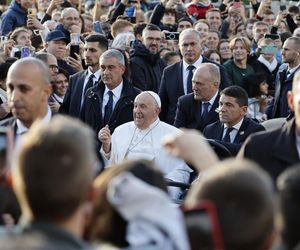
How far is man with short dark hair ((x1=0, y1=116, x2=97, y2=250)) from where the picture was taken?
2.93 m

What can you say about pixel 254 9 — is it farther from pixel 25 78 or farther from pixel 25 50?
pixel 25 78

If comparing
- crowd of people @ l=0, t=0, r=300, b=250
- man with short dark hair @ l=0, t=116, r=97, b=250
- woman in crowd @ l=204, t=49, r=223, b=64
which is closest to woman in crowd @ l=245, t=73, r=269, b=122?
crowd of people @ l=0, t=0, r=300, b=250

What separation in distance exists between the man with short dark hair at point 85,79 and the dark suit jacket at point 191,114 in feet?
3.35

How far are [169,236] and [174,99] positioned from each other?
8593mm

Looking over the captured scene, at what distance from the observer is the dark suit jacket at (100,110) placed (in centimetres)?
1070

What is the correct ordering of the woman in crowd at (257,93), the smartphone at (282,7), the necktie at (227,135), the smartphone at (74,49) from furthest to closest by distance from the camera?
the smartphone at (282,7) < the smartphone at (74,49) < the woman in crowd at (257,93) < the necktie at (227,135)

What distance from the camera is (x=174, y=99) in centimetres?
1202

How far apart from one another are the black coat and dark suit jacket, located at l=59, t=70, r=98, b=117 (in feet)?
4.01

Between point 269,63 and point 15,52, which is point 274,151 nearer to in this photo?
point 15,52

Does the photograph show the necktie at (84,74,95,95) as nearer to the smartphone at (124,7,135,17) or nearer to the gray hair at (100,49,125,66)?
the gray hair at (100,49,125,66)

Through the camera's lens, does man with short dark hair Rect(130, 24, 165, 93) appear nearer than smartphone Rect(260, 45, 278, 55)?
Yes

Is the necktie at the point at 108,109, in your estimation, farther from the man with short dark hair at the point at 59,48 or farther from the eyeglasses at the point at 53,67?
the man with short dark hair at the point at 59,48

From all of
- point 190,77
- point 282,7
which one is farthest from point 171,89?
point 282,7

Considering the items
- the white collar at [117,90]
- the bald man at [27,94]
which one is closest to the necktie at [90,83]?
the white collar at [117,90]
